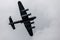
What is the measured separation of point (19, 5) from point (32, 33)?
20.2 m

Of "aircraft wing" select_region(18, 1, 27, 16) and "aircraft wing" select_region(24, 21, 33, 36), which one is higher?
"aircraft wing" select_region(18, 1, 27, 16)

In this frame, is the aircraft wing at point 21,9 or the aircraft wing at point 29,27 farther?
the aircraft wing at point 29,27

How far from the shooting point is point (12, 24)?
12875 cm

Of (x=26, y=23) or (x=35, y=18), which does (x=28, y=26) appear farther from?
(x=35, y=18)

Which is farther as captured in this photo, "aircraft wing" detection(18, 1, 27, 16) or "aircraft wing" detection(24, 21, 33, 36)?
"aircraft wing" detection(24, 21, 33, 36)

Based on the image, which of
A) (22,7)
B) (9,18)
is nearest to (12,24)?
(9,18)

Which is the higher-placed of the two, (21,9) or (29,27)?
(21,9)

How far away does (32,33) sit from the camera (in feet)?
442

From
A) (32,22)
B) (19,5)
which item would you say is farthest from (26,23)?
(19,5)

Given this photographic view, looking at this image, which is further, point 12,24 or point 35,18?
point 12,24

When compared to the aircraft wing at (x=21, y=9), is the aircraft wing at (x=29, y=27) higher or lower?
lower

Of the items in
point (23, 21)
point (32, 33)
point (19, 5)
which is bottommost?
point (32, 33)

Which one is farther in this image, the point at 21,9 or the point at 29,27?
the point at 29,27

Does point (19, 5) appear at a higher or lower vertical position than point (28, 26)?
higher
